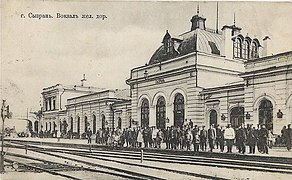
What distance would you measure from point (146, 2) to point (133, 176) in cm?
131

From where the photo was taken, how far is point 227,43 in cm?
398

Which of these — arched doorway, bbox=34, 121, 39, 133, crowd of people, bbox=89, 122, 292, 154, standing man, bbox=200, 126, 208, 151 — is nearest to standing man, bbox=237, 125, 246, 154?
crowd of people, bbox=89, 122, 292, 154

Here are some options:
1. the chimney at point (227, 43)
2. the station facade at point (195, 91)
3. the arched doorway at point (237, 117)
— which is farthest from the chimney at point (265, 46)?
the arched doorway at point (237, 117)

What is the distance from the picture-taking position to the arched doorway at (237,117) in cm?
382

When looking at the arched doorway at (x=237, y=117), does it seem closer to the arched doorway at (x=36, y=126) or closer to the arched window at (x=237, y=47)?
the arched window at (x=237, y=47)

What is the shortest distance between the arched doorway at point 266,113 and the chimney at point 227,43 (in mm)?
447

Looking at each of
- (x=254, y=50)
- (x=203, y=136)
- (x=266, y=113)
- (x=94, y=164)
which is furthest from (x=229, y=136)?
(x=94, y=164)

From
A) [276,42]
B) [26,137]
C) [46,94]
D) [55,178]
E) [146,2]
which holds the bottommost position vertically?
[55,178]

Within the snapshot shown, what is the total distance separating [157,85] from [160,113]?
0.23 metres

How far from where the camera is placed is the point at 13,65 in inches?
151

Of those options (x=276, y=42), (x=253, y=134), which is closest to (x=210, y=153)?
(x=253, y=134)

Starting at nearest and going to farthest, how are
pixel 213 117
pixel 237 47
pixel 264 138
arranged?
pixel 264 138
pixel 213 117
pixel 237 47

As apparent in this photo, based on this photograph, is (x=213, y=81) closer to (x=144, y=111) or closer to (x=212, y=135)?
(x=212, y=135)

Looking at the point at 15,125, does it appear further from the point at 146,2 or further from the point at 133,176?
the point at 146,2
